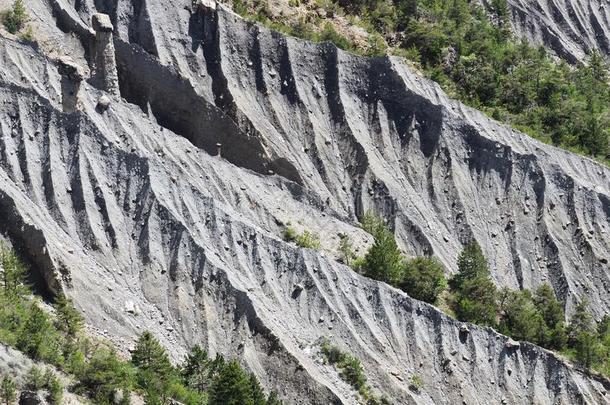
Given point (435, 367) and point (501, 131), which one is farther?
point (501, 131)

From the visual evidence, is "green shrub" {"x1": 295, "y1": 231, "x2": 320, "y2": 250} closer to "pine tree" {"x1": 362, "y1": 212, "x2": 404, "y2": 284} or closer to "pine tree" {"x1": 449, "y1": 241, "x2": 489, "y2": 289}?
"pine tree" {"x1": 362, "y1": 212, "x2": 404, "y2": 284}

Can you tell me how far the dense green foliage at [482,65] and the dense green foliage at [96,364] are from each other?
28.4 m

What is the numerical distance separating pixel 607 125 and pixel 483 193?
1172 centimetres

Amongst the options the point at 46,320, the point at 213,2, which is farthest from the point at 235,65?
the point at 46,320

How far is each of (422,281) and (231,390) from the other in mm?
14827

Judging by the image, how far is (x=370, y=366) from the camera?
158ft

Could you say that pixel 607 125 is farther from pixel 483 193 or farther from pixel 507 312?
pixel 507 312

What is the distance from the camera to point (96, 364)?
38406 mm

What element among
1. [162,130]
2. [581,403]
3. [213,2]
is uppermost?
[213,2]

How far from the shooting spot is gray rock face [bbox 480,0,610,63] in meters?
80.1

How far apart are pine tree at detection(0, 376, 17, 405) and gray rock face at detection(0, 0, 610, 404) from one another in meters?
9.36

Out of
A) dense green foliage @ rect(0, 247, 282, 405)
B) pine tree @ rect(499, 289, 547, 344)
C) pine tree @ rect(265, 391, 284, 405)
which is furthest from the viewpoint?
pine tree @ rect(499, 289, 547, 344)

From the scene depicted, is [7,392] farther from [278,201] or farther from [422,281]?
[422,281]

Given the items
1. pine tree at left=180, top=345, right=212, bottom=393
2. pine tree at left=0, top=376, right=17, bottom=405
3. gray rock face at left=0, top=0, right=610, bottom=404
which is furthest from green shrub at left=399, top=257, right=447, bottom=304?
pine tree at left=0, top=376, right=17, bottom=405
